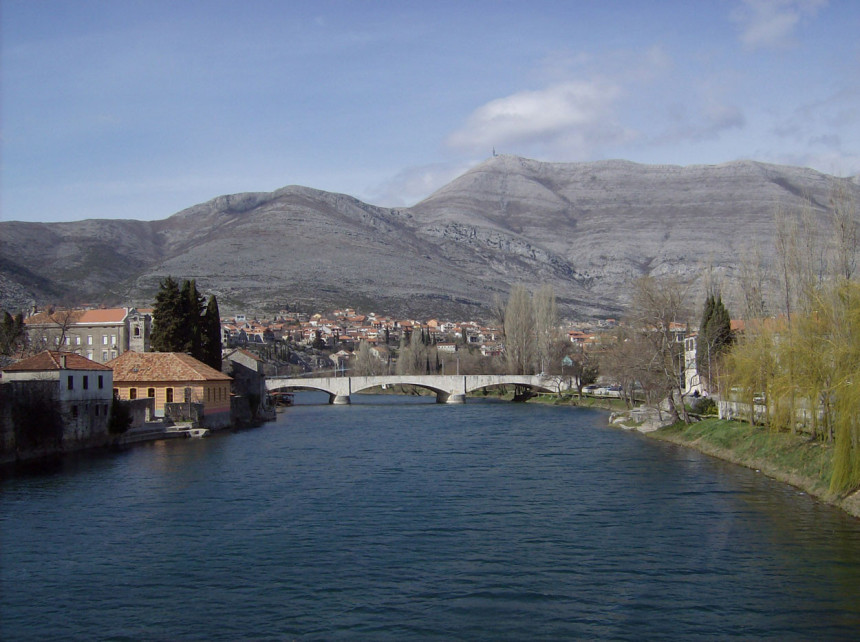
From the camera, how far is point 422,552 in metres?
21.5

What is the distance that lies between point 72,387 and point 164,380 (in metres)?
12.6

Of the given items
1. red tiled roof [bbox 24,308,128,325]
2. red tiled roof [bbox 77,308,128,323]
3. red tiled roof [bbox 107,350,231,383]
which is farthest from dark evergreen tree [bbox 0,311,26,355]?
red tiled roof [bbox 107,350,231,383]

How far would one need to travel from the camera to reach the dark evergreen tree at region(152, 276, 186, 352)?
6128 centimetres

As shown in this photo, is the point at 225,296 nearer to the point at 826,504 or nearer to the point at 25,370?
the point at 25,370

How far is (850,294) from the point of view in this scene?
2495 cm

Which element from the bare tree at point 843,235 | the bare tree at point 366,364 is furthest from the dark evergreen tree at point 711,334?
the bare tree at point 366,364

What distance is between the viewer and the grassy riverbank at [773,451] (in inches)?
1073

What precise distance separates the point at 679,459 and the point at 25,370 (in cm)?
3133

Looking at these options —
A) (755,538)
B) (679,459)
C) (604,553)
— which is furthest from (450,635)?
(679,459)

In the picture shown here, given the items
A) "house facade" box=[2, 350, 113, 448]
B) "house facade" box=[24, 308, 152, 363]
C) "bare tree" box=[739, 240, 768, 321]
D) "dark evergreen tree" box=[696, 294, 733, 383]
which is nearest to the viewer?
"house facade" box=[2, 350, 113, 448]

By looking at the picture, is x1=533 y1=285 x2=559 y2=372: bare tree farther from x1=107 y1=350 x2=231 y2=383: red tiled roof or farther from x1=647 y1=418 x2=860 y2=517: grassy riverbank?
x1=647 y1=418 x2=860 y2=517: grassy riverbank

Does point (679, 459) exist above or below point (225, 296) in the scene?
below

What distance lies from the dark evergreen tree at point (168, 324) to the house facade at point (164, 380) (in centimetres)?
497

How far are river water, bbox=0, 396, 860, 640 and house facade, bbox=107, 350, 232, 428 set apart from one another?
16194mm
